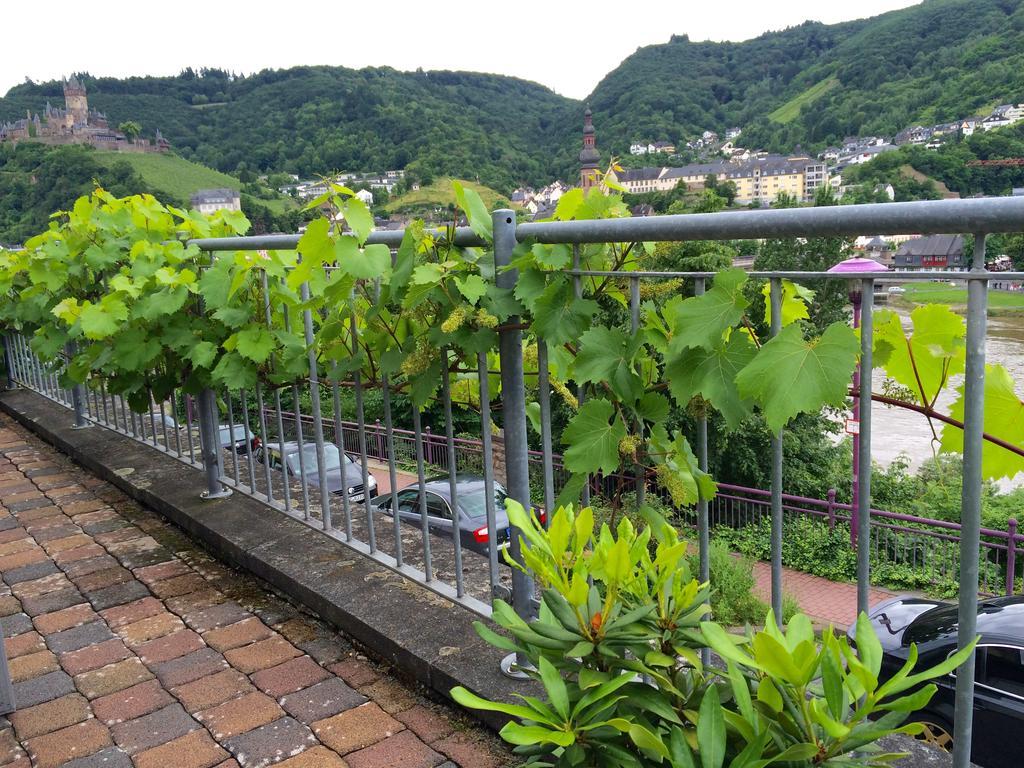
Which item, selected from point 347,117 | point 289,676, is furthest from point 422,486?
point 347,117

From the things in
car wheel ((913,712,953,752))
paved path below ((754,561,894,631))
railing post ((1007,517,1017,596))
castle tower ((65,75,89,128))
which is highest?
castle tower ((65,75,89,128))

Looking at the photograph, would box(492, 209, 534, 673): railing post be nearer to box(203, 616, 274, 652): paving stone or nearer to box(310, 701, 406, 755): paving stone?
box(310, 701, 406, 755): paving stone

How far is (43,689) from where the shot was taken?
7.24 ft

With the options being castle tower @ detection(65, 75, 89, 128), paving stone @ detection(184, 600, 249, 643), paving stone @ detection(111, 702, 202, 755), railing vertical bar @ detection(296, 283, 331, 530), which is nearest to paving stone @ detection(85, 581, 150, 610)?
paving stone @ detection(184, 600, 249, 643)

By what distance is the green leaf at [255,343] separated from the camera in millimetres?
2900

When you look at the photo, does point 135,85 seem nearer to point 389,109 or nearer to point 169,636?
point 389,109

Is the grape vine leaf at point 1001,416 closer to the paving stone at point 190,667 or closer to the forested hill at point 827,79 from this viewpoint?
the paving stone at point 190,667

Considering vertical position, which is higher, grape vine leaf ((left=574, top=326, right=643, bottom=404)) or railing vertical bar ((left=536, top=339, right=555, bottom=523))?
grape vine leaf ((left=574, top=326, right=643, bottom=404))

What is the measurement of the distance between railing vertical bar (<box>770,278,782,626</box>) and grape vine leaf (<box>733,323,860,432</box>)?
0.22 ft

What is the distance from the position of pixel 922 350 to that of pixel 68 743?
6.67ft

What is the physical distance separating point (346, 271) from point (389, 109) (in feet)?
251

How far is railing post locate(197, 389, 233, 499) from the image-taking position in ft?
11.4

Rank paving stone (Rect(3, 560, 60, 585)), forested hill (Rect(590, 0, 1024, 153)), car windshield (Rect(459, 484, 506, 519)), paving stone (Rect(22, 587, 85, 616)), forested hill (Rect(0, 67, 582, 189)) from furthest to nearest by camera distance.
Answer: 1. forested hill (Rect(590, 0, 1024, 153))
2. forested hill (Rect(0, 67, 582, 189))
3. car windshield (Rect(459, 484, 506, 519))
4. paving stone (Rect(3, 560, 60, 585))
5. paving stone (Rect(22, 587, 85, 616))

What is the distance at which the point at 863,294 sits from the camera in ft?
3.89
